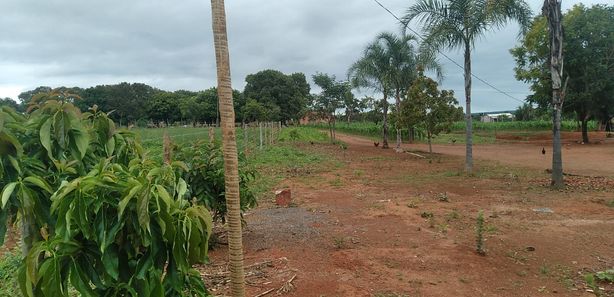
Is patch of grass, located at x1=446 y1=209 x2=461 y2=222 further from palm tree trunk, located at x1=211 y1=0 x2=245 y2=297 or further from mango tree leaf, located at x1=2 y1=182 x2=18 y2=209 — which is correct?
mango tree leaf, located at x1=2 y1=182 x2=18 y2=209

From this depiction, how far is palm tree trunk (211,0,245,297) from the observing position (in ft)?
7.13

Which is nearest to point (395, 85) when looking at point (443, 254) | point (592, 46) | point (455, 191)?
point (592, 46)

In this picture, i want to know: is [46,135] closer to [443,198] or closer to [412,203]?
[412,203]

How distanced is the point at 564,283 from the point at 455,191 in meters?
5.75

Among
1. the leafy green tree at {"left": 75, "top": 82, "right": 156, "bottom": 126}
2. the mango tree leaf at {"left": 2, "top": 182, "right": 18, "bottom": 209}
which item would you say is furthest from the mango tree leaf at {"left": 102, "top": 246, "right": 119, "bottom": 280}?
the leafy green tree at {"left": 75, "top": 82, "right": 156, "bottom": 126}

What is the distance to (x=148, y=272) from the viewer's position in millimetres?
1606

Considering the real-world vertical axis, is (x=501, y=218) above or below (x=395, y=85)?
below

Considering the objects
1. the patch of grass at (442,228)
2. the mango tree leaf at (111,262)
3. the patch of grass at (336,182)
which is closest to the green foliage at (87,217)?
the mango tree leaf at (111,262)

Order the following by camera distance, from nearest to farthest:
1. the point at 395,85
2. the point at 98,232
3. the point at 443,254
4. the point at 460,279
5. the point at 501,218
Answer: the point at 98,232 → the point at 460,279 → the point at 443,254 → the point at 501,218 → the point at 395,85

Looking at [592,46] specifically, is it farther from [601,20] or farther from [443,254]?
[443,254]

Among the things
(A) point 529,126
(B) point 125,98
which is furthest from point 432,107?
(B) point 125,98

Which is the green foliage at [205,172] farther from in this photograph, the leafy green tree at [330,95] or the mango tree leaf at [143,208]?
the leafy green tree at [330,95]

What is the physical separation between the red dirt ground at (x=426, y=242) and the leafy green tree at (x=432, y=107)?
779 centimetres

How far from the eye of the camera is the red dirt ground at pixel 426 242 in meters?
4.22
